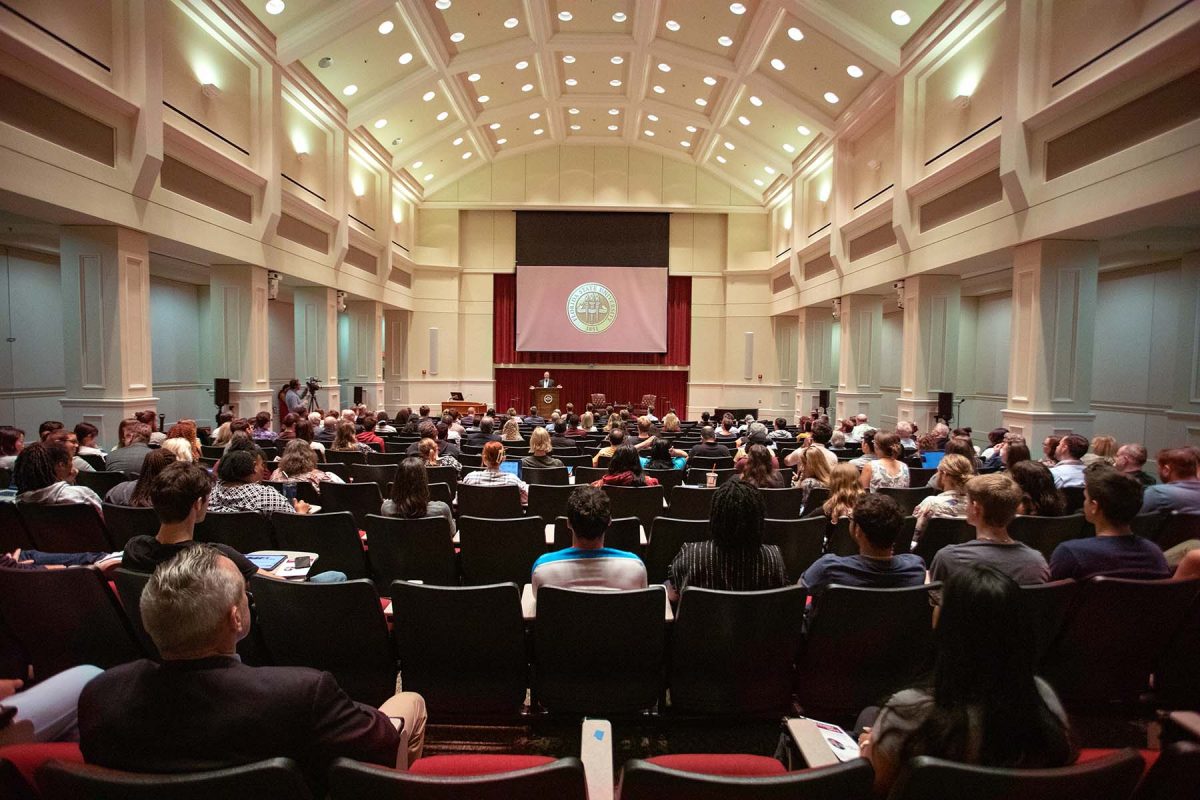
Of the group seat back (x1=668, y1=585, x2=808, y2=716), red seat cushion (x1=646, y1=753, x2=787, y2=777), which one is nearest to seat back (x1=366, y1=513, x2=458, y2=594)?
seat back (x1=668, y1=585, x2=808, y2=716)

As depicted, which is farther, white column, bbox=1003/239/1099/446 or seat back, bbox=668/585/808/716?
white column, bbox=1003/239/1099/446

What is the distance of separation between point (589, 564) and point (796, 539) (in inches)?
62.1

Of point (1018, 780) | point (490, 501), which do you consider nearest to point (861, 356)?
point (490, 501)

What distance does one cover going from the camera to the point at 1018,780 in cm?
111

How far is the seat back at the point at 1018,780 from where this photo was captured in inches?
43.9

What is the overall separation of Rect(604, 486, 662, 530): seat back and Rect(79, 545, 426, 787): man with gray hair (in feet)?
9.80

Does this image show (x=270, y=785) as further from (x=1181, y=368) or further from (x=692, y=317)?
(x=692, y=317)

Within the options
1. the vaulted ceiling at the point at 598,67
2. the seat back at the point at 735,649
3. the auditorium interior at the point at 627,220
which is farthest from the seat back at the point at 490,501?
the vaulted ceiling at the point at 598,67

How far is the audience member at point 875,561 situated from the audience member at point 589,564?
0.69 meters

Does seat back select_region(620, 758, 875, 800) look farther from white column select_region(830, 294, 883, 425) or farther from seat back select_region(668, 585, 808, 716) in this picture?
white column select_region(830, 294, 883, 425)

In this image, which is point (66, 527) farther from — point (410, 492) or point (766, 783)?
point (766, 783)

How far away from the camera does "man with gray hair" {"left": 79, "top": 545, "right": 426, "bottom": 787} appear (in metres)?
1.27

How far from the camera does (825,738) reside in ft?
5.44

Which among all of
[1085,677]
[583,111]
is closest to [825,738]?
[1085,677]
